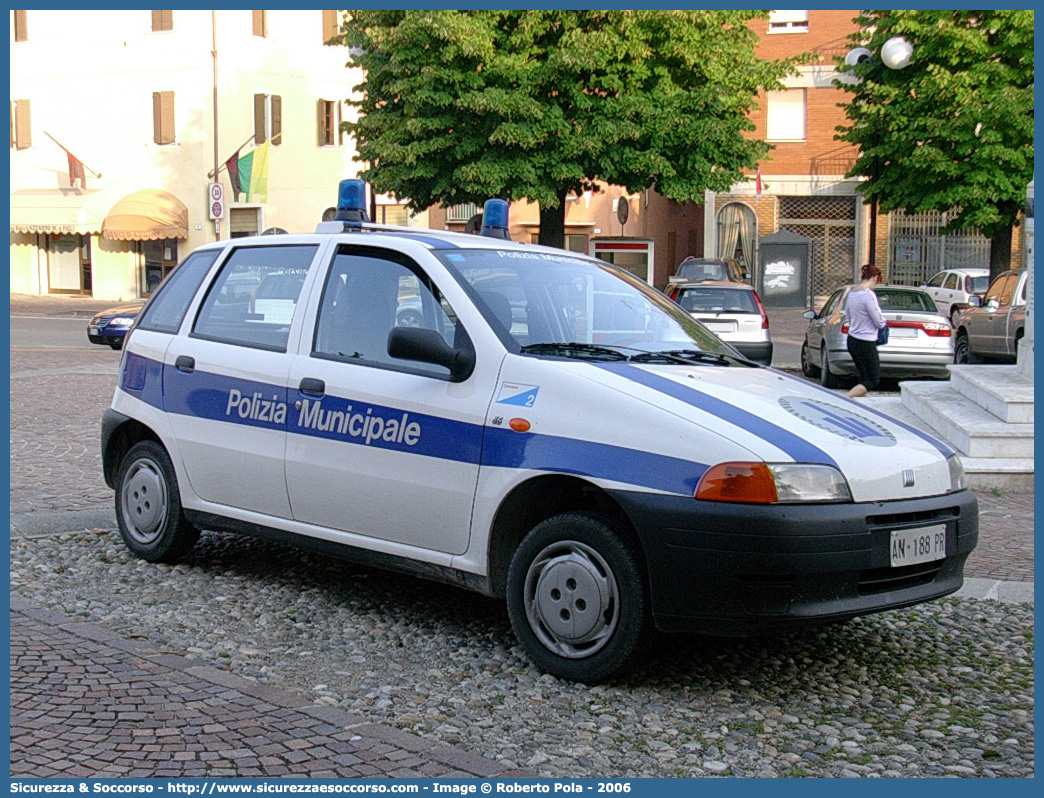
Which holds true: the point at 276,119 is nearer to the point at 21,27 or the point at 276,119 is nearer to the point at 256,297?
the point at 21,27

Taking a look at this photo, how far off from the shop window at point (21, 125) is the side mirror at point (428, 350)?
44.2 meters

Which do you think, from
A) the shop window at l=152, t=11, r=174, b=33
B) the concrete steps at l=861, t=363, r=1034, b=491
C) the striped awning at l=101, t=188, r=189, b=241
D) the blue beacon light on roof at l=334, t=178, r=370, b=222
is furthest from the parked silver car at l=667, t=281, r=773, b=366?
the shop window at l=152, t=11, r=174, b=33

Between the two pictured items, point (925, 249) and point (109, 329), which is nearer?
point (109, 329)

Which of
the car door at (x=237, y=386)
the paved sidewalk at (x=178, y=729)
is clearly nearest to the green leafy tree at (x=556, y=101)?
the car door at (x=237, y=386)

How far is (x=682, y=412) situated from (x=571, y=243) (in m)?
45.4

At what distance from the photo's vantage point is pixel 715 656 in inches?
226

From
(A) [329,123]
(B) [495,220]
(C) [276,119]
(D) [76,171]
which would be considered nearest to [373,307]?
(B) [495,220]

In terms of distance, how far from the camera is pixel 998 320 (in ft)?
60.0

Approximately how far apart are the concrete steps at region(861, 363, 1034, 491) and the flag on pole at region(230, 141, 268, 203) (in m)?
32.1

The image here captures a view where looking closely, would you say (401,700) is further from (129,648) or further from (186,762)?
(129,648)

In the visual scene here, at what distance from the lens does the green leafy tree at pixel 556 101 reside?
26281 mm

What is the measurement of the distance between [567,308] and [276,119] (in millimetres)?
40094

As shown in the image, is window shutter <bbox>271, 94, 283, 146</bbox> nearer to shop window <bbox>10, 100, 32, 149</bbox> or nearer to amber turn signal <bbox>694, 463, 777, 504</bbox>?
shop window <bbox>10, 100, 32, 149</bbox>

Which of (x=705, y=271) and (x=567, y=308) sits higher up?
(x=705, y=271)
